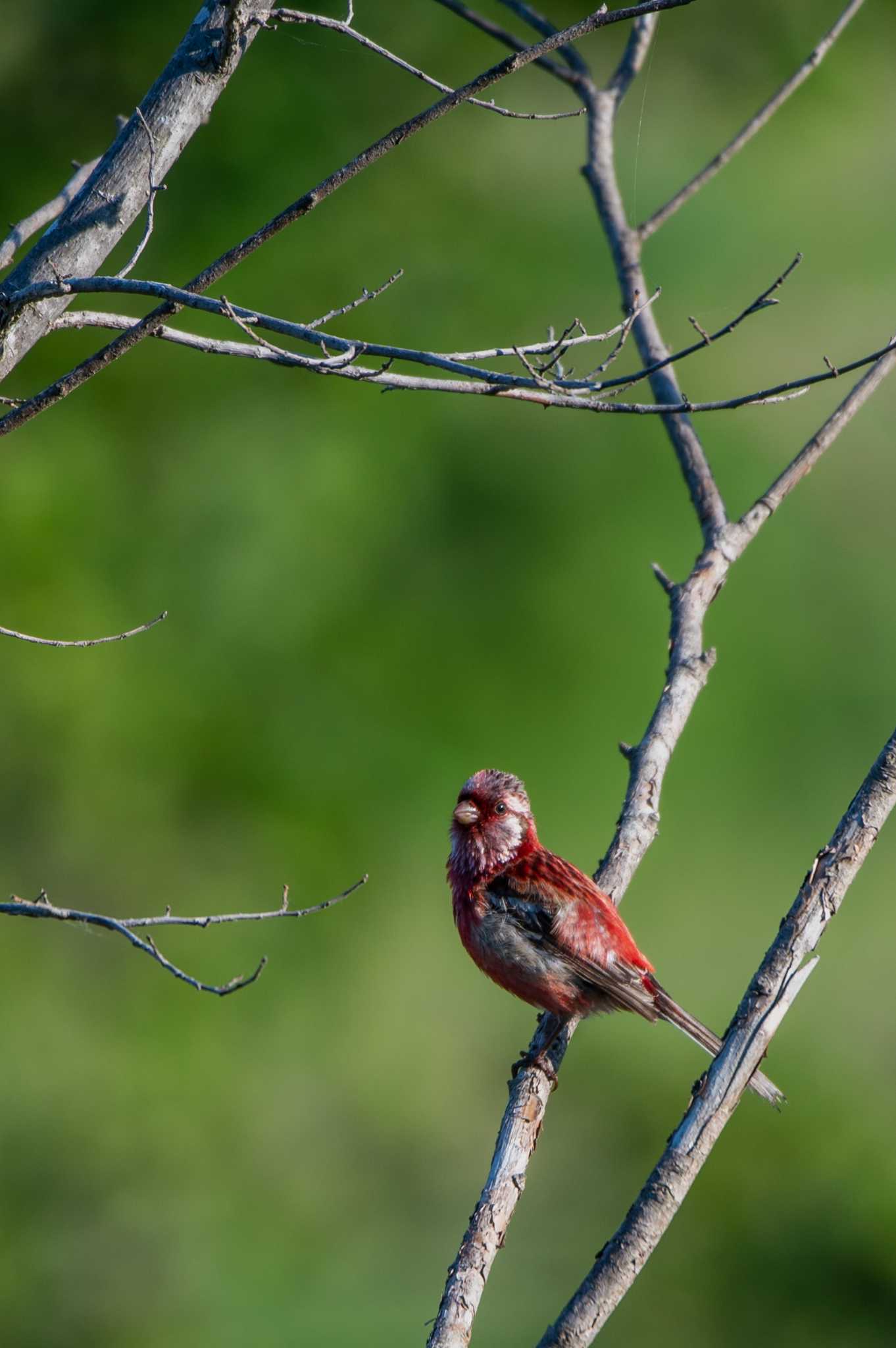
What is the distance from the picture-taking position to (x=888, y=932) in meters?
6.94

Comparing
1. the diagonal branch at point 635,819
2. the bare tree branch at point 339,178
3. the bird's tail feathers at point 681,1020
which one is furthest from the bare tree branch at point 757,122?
the bird's tail feathers at point 681,1020

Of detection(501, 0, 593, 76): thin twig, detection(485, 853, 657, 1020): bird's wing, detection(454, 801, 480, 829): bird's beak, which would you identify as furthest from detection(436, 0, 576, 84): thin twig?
detection(485, 853, 657, 1020): bird's wing

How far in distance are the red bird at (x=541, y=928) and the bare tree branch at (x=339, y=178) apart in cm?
171

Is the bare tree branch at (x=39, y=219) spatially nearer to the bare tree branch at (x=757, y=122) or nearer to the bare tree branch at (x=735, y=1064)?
the bare tree branch at (x=735, y=1064)

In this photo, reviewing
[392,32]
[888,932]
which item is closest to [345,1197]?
[888,932]

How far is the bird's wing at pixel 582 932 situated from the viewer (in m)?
3.16

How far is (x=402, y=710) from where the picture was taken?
24.1 ft

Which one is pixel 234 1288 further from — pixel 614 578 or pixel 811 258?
pixel 811 258

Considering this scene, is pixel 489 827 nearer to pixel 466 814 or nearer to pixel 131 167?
pixel 466 814

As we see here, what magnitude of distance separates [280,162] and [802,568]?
4086 mm

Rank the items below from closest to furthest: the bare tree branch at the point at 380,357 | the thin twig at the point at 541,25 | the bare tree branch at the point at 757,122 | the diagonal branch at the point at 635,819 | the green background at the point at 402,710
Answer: the bare tree branch at the point at 380,357
the diagonal branch at the point at 635,819
the bare tree branch at the point at 757,122
the thin twig at the point at 541,25
the green background at the point at 402,710

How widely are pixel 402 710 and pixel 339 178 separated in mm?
5435

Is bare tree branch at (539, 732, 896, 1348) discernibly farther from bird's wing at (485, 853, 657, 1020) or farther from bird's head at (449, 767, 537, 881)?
bird's head at (449, 767, 537, 881)

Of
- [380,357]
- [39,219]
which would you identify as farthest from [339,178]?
[39,219]
